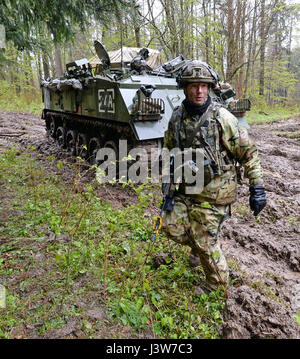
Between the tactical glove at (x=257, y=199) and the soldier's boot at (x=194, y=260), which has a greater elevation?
the tactical glove at (x=257, y=199)

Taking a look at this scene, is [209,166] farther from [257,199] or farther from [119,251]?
Answer: [119,251]

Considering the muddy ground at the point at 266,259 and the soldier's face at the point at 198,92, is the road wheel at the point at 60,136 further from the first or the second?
the soldier's face at the point at 198,92

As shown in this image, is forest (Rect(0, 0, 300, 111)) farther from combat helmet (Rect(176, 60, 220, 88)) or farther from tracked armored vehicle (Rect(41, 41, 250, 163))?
combat helmet (Rect(176, 60, 220, 88))

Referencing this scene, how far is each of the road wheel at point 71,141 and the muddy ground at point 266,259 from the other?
63.4 inches

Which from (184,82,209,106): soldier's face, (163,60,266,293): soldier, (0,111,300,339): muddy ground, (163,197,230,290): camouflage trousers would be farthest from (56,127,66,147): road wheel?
(184,82,209,106): soldier's face

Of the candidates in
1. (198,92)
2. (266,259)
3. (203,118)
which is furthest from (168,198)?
(266,259)

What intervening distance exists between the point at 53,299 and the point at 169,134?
5.99 ft

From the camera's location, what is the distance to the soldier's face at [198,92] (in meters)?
2.54

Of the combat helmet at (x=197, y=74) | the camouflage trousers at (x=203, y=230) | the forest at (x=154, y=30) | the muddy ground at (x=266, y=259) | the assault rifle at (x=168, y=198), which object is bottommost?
the muddy ground at (x=266, y=259)

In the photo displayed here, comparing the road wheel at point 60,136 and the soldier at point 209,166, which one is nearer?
the soldier at point 209,166

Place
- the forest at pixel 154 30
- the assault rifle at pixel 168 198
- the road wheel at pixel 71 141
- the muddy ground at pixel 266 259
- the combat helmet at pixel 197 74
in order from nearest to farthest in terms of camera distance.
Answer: the muddy ground at pixel 266 259, the combat helmet at pixel 197 74, the assault rifle at pixel 168 198, the forest at pixel 154 30, the road wheel at pixel 71 141

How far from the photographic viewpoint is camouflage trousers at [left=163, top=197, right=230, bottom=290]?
8.71ft

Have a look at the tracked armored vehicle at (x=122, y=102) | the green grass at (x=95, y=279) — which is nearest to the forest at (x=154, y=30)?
the tracked armored vehicle at (x=122, y=102)

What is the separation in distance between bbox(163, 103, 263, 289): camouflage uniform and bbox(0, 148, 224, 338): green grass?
0.30 metres
